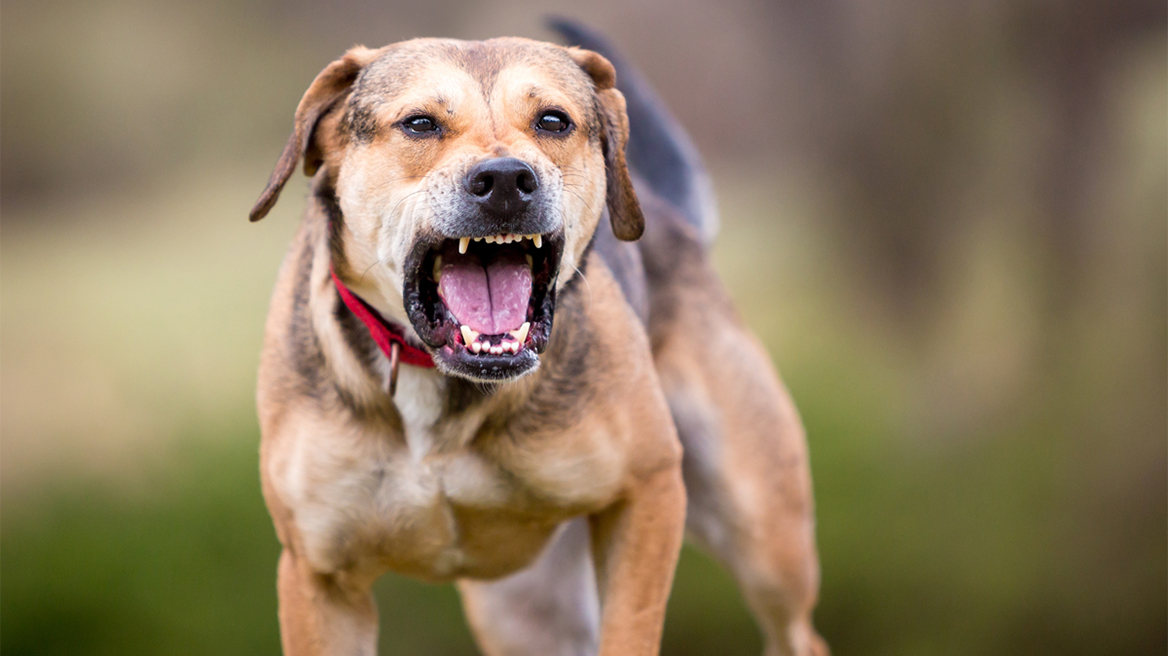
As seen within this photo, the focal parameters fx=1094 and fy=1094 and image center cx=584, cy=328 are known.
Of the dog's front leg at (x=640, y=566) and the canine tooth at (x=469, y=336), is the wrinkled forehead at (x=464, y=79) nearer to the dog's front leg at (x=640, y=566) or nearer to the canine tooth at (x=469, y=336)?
the canine tooth at (x=469, y=336)

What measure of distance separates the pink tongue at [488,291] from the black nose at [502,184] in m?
0.21

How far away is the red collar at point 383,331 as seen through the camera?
2.36 meters

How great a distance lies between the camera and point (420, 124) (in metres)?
2.24

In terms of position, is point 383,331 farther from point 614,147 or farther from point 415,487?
point 614,147

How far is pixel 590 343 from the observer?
2578 mm

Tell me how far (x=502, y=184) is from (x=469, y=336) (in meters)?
0.32

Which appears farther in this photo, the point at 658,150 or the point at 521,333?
the point at 658,150

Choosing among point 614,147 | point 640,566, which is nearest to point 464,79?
point 614,147

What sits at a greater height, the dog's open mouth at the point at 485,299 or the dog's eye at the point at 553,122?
the dog's eye at the point at 553,122

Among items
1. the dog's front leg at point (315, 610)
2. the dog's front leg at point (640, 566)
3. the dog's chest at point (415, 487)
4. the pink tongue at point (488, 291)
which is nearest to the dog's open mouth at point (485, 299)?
the pink tongue at point (488, 291)

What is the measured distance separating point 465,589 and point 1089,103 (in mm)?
3848

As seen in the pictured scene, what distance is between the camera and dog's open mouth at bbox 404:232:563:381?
85.4 inches

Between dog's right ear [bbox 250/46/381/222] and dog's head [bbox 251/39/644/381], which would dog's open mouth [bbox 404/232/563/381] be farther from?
dog's right ear [bbox 250/46/381/222]

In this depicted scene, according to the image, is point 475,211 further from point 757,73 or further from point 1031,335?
point 757,73
